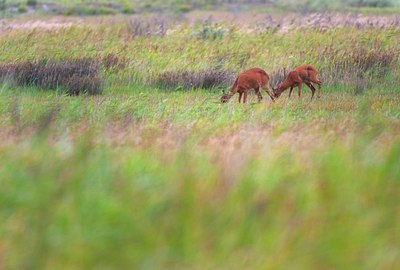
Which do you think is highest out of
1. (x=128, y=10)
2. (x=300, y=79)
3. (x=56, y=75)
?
(x=300, y=79)

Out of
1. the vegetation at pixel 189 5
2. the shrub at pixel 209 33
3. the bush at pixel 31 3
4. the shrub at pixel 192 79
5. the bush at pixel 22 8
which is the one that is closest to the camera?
the shrub at pixel 192 79

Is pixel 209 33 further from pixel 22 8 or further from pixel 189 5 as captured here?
Answer: pixel 189 5

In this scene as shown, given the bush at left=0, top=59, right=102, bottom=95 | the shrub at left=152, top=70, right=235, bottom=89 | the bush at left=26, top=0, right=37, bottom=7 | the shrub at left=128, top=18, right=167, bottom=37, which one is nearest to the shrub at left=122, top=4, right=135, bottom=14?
the bush at left=26, top=0, right=37, bottom=7

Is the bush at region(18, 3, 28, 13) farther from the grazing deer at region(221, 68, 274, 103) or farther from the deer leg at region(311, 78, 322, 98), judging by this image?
the grazing deer at region(221, 68, 274, 103)

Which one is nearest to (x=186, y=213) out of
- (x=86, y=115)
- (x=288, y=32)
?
(x=86, y=115)

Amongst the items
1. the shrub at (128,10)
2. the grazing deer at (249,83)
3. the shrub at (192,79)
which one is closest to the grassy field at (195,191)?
the grazing deer at (249,83)

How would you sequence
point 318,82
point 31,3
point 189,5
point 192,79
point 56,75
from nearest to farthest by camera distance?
1. point 318,82
2. point 56,75
3. point 192,79
4. point 31,3
5. point 189,5

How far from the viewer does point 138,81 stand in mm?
12789

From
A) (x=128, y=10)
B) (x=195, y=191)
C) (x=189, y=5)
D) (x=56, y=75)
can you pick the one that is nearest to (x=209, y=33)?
(x=56, y=75)

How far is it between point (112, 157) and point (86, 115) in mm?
2702

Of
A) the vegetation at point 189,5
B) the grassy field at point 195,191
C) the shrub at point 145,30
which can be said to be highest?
the grassy field at point 195,191

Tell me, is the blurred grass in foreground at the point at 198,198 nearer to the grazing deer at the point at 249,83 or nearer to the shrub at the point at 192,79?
the grazing deer at the point at 249,83

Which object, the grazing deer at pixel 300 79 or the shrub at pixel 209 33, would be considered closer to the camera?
the grazing deer at pixel 300 79

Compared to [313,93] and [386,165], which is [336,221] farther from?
[313,93]
